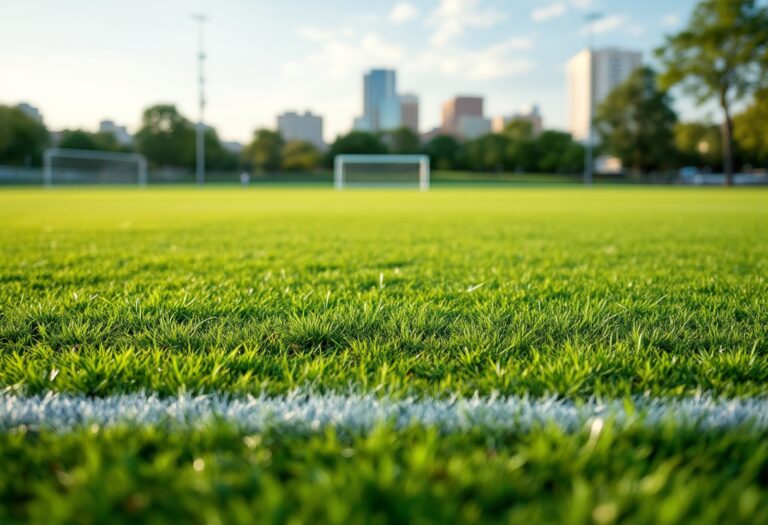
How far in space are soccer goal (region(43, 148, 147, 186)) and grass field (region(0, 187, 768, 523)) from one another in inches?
1900

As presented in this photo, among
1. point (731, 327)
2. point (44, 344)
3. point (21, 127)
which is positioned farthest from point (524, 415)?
point (21, 127)

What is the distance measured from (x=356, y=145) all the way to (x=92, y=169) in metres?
45.4

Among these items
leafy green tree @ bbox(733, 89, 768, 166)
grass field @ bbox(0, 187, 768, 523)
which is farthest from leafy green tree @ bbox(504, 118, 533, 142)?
grass field @ bbox(0, 187, 768, 523)

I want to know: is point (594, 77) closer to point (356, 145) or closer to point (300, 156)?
point (356, 145)

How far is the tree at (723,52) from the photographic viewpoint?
43938 millimetres

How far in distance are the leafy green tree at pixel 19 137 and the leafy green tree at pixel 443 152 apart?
186 ft

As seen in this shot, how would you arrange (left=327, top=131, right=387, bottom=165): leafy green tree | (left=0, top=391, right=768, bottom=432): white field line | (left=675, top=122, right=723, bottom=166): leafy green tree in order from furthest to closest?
(left=327, top=131, right=387, bottom=165): leafy green tree < (left=675, top=122, right=723, bottom=166): leafy green tree < (left=0, top=391, right=768, bottom=432): white field line

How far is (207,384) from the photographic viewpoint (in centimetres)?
158

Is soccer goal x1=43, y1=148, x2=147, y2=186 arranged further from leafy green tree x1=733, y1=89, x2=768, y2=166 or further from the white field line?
leafy green tree x1=733, y1=89, x2=768, y2=166

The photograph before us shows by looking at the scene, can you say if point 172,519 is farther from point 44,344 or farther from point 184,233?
point 184,233

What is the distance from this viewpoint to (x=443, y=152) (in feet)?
291

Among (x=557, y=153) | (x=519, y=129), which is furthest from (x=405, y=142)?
(x=557, y=153)

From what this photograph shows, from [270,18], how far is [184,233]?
166 feet

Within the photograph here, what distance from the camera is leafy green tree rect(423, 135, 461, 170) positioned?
86.6 metres
